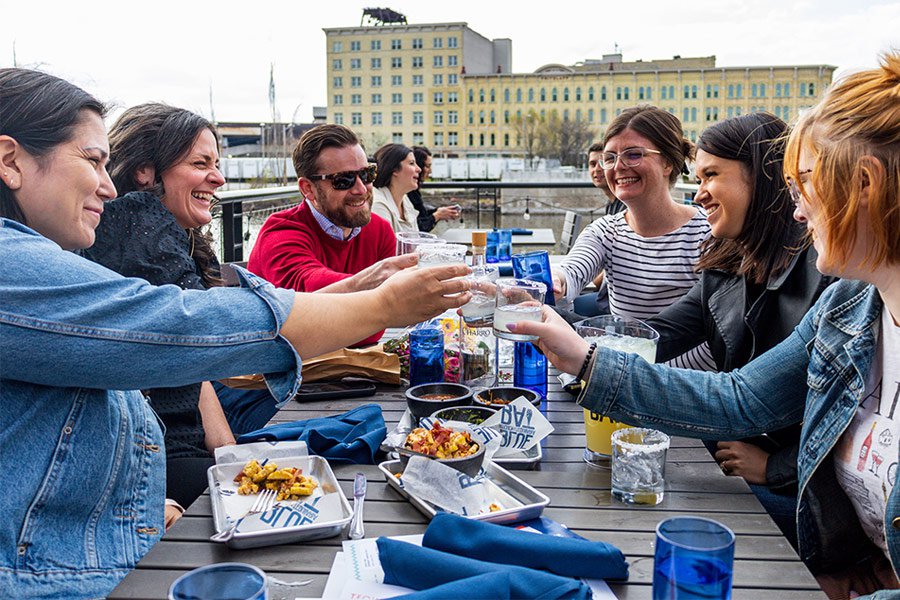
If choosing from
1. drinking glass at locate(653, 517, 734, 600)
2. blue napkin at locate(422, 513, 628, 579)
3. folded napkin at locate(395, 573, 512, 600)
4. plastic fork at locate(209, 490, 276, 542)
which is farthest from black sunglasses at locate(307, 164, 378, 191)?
drinking glass at locate(653, 517, 734, 600)

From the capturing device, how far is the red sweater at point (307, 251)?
2.86m

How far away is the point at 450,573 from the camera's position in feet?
3.29

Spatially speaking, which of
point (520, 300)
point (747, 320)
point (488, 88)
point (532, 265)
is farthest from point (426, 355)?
point (488, 88)

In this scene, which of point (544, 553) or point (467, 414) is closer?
point (544, 553)

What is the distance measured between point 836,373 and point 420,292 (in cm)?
84

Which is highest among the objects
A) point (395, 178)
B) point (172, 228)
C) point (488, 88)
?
point (488, 88)

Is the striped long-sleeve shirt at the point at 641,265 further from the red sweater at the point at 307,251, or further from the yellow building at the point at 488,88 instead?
the yellow building at the point at 488,88

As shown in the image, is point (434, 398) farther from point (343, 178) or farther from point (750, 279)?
point (343, 178)

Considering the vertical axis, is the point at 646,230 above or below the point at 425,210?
above

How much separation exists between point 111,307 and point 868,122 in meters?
1.31

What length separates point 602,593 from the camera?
3.42 feet

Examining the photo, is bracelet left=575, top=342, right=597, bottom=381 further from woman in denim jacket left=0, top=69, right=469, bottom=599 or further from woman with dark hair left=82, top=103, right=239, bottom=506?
woman with dark hair left=82, top=103, right=239, bottom=506

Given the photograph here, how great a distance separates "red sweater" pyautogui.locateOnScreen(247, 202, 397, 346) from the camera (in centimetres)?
286

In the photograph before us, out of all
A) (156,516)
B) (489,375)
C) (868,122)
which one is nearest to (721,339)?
(489,375)
